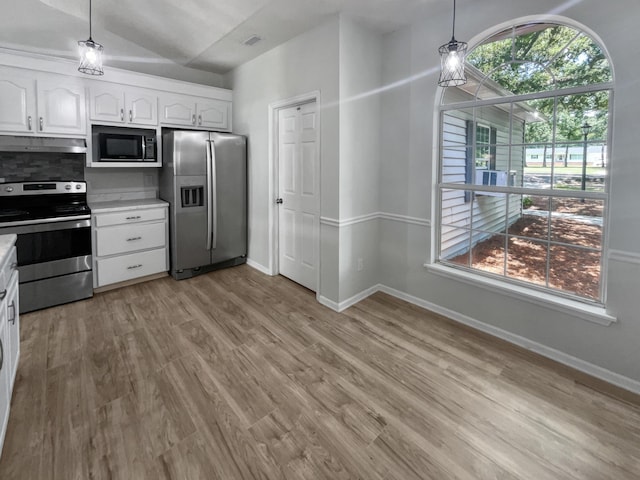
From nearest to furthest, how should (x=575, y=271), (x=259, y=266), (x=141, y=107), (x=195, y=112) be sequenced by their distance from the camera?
(x=575, y=271)
(x=141, y=107)
(x=195, y=112)
(x=259, y=266)

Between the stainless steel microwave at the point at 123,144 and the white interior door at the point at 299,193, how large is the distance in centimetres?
151

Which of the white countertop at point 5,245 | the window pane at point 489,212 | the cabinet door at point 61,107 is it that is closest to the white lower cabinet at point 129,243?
the cabinet door at point 61,107

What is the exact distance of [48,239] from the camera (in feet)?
10.0

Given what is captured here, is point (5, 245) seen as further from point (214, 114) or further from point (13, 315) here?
point (214, 114)

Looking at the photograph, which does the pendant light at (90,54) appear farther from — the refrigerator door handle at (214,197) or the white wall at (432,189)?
the white wall at (432,189)

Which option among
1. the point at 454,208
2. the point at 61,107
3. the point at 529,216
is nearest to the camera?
the point at 529,216

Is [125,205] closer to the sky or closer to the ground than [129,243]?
closer to the sky

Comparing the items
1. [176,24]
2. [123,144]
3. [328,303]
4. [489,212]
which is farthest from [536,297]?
[123,144]

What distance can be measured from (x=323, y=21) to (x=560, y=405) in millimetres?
3409

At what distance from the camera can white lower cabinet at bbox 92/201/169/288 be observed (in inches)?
136

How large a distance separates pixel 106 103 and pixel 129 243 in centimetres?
150

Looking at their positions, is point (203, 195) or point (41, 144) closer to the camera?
point (41, 144)

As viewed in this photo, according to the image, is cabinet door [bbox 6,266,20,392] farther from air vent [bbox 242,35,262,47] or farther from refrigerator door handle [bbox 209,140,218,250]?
air vent [bbox 242,35,262,47]

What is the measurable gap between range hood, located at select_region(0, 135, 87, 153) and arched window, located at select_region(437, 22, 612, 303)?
3.56 metres
